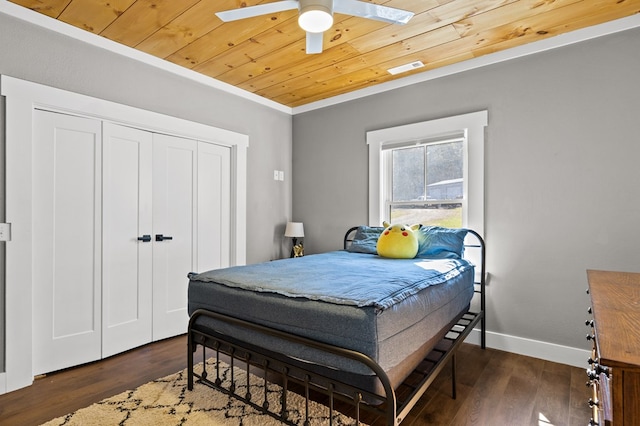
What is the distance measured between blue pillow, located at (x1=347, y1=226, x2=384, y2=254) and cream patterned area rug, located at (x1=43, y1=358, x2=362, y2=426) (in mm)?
1497

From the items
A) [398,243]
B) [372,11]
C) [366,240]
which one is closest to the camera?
[372,11]

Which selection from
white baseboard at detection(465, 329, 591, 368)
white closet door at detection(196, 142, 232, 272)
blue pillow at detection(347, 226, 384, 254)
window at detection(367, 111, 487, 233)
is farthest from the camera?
white closet door at detection(196, 142, 232, 272)

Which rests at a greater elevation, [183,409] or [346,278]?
[346,278]

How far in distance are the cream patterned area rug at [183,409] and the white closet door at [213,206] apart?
150 centimetres

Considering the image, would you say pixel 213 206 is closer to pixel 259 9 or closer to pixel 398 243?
pixel 398 243

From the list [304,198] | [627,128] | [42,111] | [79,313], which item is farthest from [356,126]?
[79,313]

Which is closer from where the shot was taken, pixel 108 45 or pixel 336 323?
pixel 336 323

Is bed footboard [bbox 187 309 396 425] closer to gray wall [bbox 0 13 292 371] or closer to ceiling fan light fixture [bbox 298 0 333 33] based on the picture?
gray wall [bbox 0 13 292 371]

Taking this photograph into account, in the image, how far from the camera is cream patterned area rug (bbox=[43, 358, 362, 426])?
6.15ft

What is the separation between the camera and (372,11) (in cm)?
198

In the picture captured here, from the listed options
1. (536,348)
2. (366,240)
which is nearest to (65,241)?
(366,240)

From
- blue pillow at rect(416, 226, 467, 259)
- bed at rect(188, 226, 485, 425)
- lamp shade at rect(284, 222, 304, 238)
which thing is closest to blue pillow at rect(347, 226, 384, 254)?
blue pillow at rect(416, 226, 467, 259)

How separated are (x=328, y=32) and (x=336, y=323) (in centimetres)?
222

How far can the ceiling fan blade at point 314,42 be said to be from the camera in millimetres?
2262
